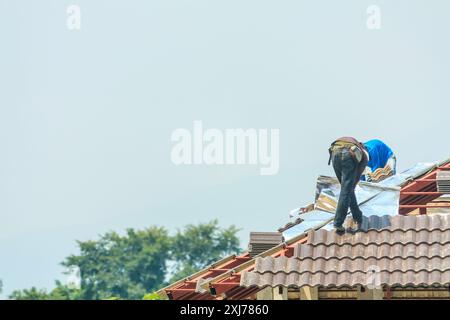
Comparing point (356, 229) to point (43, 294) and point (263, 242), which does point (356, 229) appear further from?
point (43, 294)

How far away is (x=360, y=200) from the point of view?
78.9ft

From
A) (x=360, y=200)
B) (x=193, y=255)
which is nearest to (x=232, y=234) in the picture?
(x=193, y=255)

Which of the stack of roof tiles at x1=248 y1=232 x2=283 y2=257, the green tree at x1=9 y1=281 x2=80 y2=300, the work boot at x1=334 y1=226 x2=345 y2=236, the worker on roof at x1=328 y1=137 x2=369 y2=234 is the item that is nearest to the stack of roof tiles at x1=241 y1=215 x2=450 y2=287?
the work boot at x1=334 y1=226 x2=345 y2=236

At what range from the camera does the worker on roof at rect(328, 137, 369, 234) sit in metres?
22.3

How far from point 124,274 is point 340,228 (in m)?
72.1

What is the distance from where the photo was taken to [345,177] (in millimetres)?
22297

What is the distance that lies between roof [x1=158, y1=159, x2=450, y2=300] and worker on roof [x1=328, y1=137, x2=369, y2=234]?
1117mm

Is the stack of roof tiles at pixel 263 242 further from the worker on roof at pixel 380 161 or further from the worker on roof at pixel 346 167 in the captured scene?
the worker on roof at pixel 380 161

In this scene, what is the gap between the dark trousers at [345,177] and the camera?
73.1 ft

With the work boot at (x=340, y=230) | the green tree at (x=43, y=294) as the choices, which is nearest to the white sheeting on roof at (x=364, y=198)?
the work boot at (x=340, y=230)

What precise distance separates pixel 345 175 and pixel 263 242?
2.07 metres
